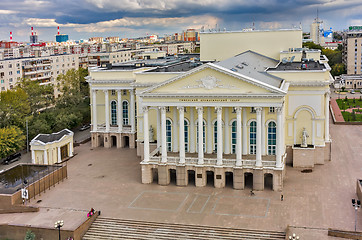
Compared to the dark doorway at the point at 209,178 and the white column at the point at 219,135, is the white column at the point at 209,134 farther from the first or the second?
the white column at the point at 219,135

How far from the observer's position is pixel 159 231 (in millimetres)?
35062

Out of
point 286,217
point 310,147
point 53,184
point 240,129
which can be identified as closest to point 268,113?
point 240,129

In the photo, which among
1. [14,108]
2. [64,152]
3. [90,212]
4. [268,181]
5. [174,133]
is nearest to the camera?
[90,212]

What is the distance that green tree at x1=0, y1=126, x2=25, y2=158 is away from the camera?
178 ft

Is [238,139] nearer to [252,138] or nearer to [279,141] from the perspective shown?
[252,138]

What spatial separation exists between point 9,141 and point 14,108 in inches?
440

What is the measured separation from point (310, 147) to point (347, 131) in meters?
24.8

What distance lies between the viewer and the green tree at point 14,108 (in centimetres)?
6212

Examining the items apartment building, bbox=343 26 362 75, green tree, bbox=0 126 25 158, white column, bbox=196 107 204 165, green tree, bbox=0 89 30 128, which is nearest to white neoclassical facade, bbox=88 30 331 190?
white column, bbox=196 107 204 165

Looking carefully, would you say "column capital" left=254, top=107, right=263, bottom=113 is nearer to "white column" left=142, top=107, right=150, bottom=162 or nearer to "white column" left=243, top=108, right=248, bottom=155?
"white column" left=243, top=108, right=248, bottom=155

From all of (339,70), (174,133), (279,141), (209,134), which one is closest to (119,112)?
(174,133)

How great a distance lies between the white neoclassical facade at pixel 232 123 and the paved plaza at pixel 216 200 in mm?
1768

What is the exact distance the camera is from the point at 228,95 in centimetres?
4231

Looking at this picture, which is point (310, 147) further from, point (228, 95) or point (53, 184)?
point (53, 184)
